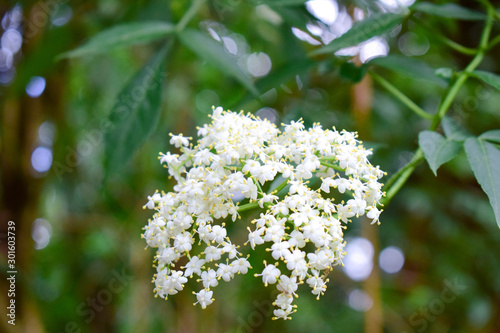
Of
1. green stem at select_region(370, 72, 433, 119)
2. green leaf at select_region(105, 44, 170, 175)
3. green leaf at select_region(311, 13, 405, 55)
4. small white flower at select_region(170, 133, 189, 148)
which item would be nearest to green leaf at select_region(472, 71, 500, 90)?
green stem at select_region(370, 72, 433, 119)

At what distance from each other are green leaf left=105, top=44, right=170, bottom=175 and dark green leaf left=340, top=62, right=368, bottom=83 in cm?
57

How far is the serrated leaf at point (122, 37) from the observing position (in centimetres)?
129

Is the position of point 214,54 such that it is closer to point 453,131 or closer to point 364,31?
point 364,31

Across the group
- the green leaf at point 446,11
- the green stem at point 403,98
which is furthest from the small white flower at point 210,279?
the green leaf at point 446,11

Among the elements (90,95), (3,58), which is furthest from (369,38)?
(90,95)

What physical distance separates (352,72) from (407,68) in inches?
6.9

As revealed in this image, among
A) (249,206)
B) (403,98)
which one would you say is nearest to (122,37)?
(249,206)

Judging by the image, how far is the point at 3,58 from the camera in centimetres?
250

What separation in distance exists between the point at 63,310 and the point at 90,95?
4.82 ft

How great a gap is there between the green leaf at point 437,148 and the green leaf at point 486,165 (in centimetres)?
4

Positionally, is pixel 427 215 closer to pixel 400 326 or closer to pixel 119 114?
pixel 400 326

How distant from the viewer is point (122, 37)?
53.2 inches

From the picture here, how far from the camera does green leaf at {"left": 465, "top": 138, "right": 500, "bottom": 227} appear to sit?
940mm

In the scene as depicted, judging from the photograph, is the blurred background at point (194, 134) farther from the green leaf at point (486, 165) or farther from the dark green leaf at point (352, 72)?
the green leaf at point (486, 165)
